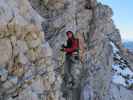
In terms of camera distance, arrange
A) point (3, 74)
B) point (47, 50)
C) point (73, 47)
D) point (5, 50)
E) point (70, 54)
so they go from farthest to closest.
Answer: point (70, 54)
point (73, 47)
point (47, 50)
point (5, 50)
point (3, 74)

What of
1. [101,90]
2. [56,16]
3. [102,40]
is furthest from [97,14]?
[56,16]

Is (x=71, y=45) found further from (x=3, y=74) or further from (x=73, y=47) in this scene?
(x=3, y=74)

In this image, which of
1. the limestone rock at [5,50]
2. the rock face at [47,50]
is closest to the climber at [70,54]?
the rock face at [47,50]

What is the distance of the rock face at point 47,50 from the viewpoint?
36.6 feet

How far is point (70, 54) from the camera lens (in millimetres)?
16797

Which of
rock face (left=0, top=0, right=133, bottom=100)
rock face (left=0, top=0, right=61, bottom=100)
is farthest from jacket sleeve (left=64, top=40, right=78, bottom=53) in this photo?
rock face (left=0, top=0, right=61, bottom=100)

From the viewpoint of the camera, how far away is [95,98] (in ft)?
79.8

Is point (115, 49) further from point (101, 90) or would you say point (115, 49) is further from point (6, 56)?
point (6, 56)

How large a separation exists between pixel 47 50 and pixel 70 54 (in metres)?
3.82

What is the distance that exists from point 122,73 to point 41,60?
3543cm

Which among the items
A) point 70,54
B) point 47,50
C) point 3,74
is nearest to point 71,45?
point 70,54

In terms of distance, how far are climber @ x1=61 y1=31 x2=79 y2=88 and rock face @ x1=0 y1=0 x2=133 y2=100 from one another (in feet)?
1.25

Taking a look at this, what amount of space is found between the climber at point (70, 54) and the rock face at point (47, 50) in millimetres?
382

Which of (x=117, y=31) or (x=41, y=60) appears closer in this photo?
(x=41, y=60)
